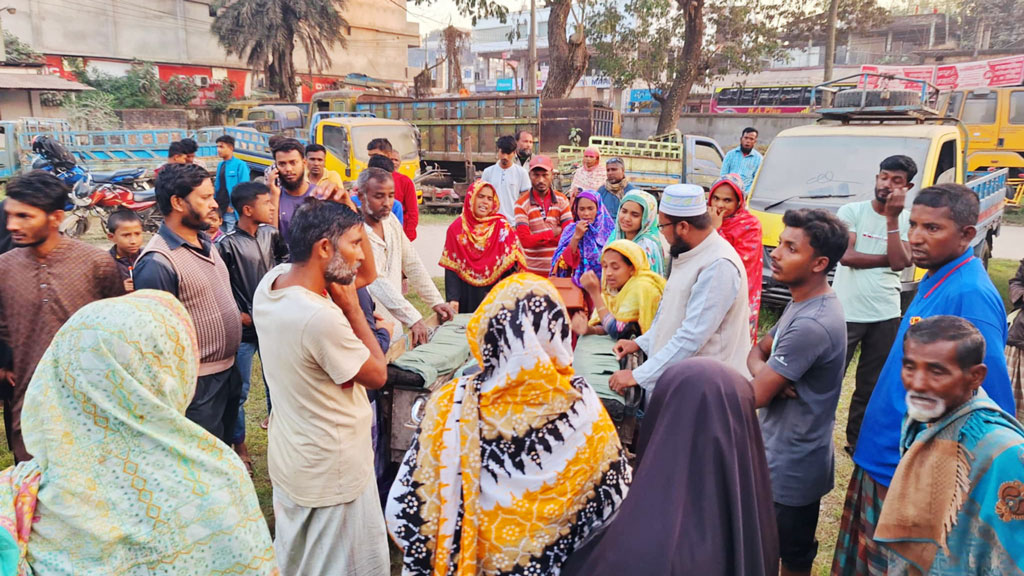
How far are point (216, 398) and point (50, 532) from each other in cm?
177

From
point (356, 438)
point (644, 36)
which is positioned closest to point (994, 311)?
point (356, 438)

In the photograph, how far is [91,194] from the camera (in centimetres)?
1106

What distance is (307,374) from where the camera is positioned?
2.15 m

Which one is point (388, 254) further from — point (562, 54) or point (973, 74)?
point (973, 74)

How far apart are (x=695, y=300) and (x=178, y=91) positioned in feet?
110

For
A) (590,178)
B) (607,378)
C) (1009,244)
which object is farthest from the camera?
(1009,244)

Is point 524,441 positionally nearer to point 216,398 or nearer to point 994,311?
point 994,311

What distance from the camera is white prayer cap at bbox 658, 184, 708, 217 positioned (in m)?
2.91

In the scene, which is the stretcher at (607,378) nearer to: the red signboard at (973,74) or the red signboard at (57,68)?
the red signboard at (973,74)

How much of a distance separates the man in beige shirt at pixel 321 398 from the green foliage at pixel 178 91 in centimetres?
3290

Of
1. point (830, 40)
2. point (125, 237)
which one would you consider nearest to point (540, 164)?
point (125, 237)

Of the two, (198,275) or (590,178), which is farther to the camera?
(590,178)

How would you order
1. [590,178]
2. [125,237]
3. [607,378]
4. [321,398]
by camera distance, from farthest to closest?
[590,178]
[125,237]
[607,378]
[321,398]

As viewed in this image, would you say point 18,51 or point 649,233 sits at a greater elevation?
point 18,51
